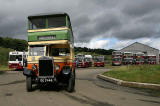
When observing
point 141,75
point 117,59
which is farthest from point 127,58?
point 141,75

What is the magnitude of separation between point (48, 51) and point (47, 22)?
166 centimetres

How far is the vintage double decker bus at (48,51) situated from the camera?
29.4 feet

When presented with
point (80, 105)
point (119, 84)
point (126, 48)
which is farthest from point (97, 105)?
point (126, 48)

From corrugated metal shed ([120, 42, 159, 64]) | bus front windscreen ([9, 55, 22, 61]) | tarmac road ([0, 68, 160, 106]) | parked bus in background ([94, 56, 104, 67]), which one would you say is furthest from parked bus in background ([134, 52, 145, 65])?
tarmac road ([0, 68, 160, 106])

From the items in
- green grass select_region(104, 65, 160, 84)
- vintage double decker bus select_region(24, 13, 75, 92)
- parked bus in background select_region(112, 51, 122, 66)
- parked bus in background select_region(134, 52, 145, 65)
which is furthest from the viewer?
parked bus in background select_region(134, 52, 145, 65)

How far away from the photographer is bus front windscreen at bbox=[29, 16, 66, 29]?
990 cm

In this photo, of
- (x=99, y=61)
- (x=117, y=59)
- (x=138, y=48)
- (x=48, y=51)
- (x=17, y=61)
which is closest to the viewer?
(x=48, y=51)

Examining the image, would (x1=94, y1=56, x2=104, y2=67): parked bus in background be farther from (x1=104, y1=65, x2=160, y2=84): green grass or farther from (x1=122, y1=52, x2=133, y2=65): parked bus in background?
(x1=104, y1=65, x2=160, y2=84): green grass

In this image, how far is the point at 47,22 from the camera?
33.1 feet

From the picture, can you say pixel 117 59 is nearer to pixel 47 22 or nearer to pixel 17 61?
pixel 17 61

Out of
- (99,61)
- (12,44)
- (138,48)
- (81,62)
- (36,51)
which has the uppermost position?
(12,44)

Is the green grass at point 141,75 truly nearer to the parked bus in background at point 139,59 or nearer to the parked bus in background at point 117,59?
the parked bus in background at point 117,59

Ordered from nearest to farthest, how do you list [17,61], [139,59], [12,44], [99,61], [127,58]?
[17,61] < [99,61] < [127,58] < [139,59] < [12,44]

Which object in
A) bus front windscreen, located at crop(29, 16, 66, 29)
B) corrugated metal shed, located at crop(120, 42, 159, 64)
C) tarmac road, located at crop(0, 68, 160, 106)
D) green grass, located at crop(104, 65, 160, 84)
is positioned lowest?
tarmac road, located at crop(0, 68, 160, 106)
